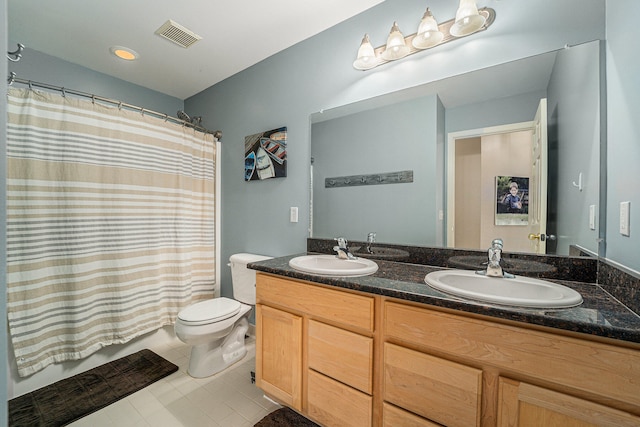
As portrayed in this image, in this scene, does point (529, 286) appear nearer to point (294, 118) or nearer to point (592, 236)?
point (592, 236)

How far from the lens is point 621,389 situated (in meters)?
0.67

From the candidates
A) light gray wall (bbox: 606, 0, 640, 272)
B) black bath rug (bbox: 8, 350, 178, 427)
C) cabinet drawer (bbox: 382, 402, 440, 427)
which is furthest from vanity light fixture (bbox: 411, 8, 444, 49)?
black bath rug (bbox: 8, 350, 178, 427)

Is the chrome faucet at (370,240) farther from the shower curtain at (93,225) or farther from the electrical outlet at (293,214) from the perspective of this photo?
the shower curtain at (93,225)

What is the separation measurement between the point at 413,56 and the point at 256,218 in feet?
5.63

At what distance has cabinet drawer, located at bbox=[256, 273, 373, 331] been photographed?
1108mm

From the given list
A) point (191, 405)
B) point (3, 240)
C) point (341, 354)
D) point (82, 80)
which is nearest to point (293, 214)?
point (341, 354)

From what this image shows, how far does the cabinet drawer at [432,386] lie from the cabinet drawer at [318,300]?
0.16 m

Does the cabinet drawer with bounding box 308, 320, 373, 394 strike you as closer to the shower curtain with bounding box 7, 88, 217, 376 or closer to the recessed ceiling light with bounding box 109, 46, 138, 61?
the shower curtain with bounding box 7, 88, 217, 376

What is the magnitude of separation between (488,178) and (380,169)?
1.98 feet

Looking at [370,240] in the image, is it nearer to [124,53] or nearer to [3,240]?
[3,240]

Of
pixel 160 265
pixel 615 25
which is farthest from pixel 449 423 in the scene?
pixel 160 265

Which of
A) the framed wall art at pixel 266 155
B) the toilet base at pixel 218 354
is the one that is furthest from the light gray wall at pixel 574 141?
the toilet base at pixel 218 354

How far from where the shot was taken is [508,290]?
3.57ft

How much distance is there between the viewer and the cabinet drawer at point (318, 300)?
111 cm
